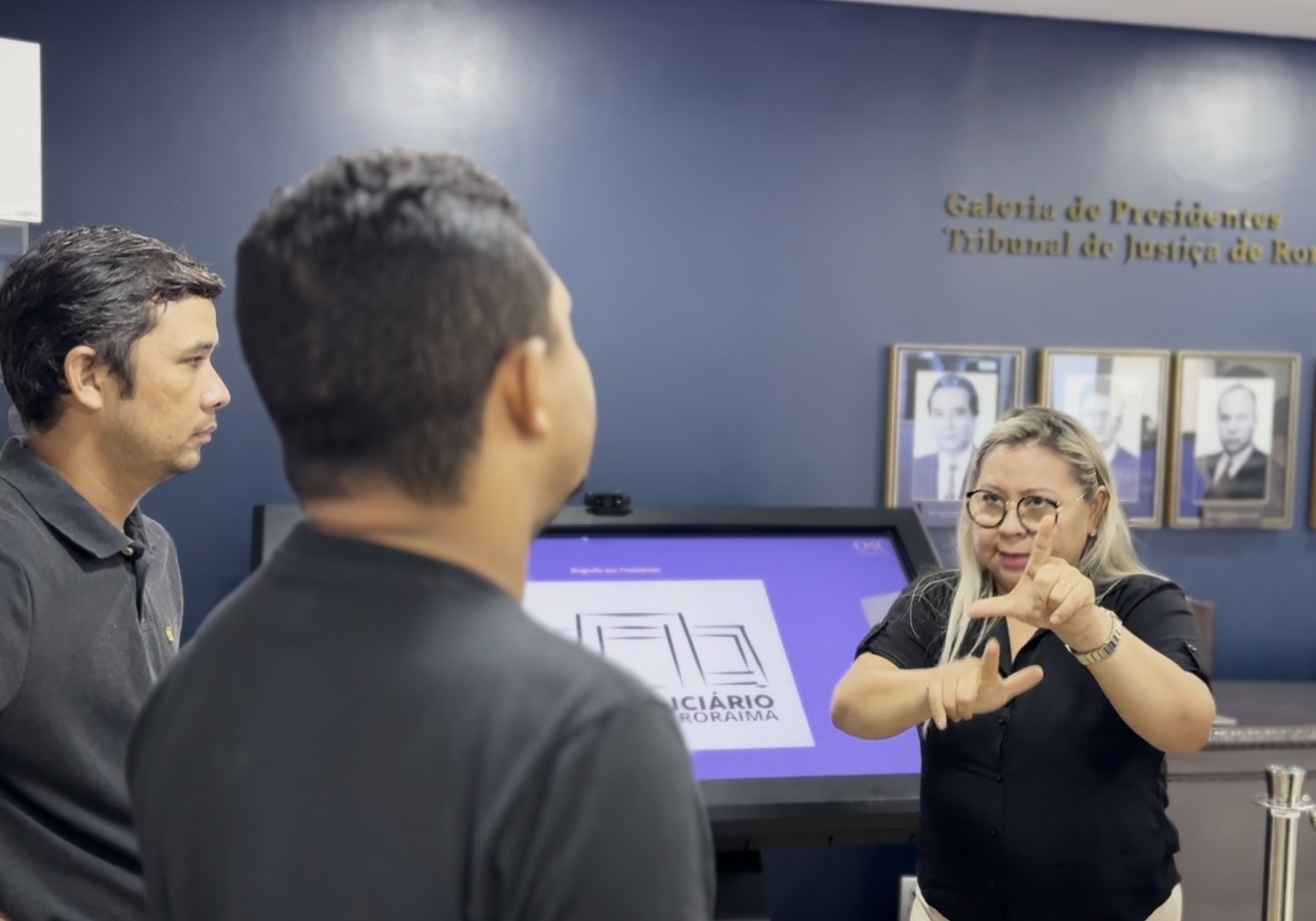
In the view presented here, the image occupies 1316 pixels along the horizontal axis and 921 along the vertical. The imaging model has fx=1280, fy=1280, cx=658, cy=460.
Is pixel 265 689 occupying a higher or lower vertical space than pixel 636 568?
higher

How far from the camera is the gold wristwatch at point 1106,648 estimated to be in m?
1.92

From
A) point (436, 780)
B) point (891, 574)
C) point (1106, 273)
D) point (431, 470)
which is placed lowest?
point (891, 574)

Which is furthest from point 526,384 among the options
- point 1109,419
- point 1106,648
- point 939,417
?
point 1109,419

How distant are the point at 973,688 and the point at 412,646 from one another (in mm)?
1292

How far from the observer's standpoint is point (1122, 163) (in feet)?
12.2

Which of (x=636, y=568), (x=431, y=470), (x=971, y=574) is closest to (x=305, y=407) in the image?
(x=431, y=470)

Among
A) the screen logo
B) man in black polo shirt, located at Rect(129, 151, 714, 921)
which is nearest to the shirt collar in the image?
man in black polo shirt, located at Rect(129, 151, 714, 921)

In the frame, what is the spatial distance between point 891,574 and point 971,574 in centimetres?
103

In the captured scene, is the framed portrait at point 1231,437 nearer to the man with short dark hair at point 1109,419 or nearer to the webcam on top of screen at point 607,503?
the man with short dark hair at point 1109,419

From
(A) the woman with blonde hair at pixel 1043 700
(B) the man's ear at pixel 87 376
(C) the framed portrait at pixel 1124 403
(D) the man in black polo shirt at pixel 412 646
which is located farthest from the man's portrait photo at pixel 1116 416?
(D) the man in black polo shirt at pixel 412 646

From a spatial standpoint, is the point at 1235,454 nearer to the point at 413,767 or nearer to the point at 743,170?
the point at 743,170

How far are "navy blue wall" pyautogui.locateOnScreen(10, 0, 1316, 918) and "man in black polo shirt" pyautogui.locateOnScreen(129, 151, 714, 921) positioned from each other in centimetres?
255

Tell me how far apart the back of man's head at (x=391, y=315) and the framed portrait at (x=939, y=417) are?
292cm

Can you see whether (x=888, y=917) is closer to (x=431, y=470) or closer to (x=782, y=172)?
(x=782, y=172)
